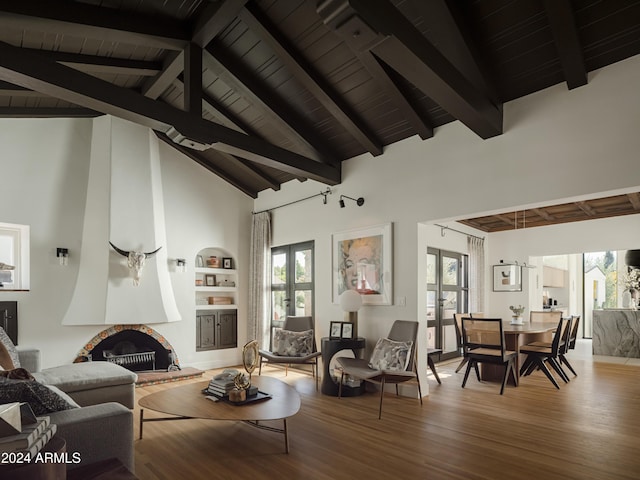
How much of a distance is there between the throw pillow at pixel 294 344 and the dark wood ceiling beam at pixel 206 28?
3.46 m

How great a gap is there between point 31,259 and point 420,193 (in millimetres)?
4764

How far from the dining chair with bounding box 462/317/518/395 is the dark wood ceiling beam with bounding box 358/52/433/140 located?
231 centimetres

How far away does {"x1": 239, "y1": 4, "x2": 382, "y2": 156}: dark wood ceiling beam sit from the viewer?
380 cm

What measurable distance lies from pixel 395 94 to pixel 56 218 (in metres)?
4.45

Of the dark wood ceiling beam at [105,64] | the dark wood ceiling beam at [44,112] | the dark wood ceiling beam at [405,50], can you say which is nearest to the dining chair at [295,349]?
the dark wood ceiling beam at [405,50]

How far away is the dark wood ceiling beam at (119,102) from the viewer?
303cm

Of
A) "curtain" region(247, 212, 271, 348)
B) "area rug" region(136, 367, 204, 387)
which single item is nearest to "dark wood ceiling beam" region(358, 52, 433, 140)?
"curtain" region(247, 212, 271, 348)

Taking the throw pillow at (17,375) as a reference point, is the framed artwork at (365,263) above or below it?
above

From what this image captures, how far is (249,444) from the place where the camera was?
10.9 feet

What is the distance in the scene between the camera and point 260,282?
692 centimetres

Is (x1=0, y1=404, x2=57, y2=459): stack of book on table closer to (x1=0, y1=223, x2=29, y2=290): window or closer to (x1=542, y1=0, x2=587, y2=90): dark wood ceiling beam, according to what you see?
(x1=542, y1=0, x2=587, y2=90): dark wood ceiling beam

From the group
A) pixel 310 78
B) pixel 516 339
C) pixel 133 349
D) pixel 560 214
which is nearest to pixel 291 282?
pixel 133 349

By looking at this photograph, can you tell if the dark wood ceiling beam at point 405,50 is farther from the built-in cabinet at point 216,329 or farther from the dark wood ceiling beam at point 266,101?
the built-in cabinet at point 216,329

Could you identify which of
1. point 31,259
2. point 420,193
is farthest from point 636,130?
point 31,259
